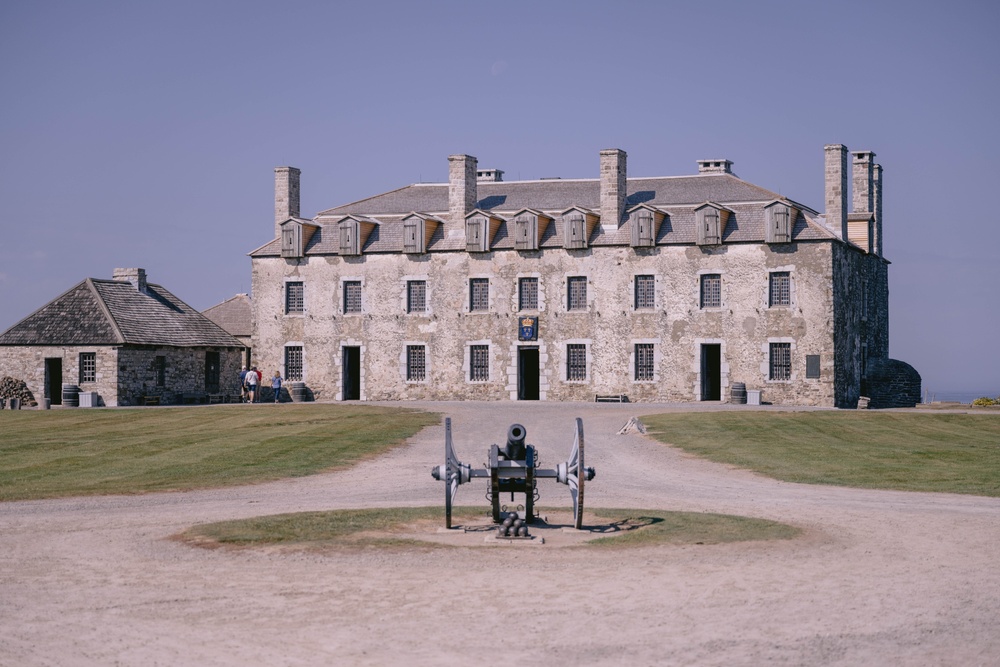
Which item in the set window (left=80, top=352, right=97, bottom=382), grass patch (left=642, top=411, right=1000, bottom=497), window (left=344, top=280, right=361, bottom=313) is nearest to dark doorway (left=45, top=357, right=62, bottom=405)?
window (left=80, top=352, right=97, bottom=382)

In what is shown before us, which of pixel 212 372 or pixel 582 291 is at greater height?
pixel 582 291

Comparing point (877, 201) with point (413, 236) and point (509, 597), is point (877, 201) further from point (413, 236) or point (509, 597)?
point (509, 597)

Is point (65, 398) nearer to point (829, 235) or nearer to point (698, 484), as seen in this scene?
point (829, 235)

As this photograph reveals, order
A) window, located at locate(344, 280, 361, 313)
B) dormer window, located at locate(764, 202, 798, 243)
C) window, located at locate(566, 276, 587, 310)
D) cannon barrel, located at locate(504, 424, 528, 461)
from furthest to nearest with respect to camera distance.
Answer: window, located at locate(344, 280, 361, 313)
window, located at locate(566, 276, 587, 310)
dormer window, located at locate(764, 202, 798, 243)
cannon barrel, located at locate(504, 424, 528, 461)

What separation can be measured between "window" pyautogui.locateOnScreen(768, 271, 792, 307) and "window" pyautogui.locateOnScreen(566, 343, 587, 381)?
807cm

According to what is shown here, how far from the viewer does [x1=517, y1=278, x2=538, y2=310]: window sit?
53562 mm

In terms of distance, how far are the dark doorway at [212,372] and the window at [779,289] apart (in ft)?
80.9

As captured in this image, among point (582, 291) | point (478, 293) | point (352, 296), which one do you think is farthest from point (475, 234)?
point (352, 296)

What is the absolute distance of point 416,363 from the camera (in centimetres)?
5466

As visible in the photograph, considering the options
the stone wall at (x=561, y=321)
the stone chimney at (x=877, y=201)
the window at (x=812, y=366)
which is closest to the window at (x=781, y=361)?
the stone wall at (x=561, y=321)

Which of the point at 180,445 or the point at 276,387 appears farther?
the point at 276,387

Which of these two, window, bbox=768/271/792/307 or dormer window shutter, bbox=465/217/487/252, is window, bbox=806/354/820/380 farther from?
dormer window shutter, bbox=465/217/487/252

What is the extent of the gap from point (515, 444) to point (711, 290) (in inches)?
1425

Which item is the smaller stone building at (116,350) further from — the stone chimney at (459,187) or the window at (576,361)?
the window at (576,361)
